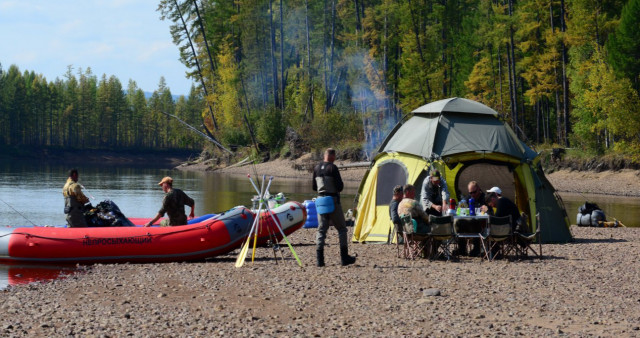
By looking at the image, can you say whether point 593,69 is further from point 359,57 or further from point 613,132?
point 359,57

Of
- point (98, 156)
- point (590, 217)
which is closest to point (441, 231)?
point (590, 217)

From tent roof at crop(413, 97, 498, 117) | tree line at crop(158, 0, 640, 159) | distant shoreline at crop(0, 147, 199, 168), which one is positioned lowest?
tent roof at crop(413, 97, 498, 117)

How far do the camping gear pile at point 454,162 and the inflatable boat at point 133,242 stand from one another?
8.43 ft

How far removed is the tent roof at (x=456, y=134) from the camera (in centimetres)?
1591

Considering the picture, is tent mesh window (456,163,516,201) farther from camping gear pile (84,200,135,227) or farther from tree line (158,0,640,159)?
tree line (158,0,640,159)

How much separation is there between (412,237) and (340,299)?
3.64m

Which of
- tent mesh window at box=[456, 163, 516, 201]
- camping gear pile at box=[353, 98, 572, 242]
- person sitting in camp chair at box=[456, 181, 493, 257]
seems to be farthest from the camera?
tent mesh window at box=[456, 163, 516, 201]

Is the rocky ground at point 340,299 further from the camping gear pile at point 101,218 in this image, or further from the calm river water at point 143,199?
the calm river water at point 143,199

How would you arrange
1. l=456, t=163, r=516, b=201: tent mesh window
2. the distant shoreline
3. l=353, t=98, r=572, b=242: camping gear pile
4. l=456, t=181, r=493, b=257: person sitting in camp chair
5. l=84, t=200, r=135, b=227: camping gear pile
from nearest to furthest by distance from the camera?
1. l=456, t=181, r=493, b=257: person sitting in camp chair
2. l=84, t=200, r=135, b=227: camping gear pile
3. l=353, t=98, r=572, b=242: camping gear pile
4. l=456, t=163, r=516, b=201: tent mesh window
5. the distant shoreline

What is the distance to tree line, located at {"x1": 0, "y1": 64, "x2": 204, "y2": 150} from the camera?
11294cm

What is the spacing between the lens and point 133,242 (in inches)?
553

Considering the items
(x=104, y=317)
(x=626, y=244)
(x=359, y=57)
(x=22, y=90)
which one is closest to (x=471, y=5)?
(x=359, y=57)

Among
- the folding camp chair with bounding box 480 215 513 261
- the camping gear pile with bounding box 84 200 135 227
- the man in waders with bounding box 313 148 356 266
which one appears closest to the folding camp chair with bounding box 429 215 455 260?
the folding camp chair with bounding box 480 215 513 261

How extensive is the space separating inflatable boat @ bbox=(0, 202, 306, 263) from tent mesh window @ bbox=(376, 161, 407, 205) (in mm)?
2650
